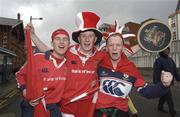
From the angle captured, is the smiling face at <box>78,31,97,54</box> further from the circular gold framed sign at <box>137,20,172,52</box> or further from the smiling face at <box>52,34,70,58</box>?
the circular gold framed sign at <box>137,20,172,52</box>

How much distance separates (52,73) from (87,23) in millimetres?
747

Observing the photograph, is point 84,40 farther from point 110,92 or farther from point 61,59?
point 110,92

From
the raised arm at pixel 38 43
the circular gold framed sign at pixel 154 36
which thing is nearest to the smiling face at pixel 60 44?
the raised arm at pixel 38 43

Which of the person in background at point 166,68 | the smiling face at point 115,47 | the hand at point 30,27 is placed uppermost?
the hand at point 30,27

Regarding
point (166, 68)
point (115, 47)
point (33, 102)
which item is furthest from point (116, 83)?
point (166, 68)

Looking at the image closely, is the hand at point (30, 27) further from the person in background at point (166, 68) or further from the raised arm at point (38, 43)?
the person in background at point (166, 68)

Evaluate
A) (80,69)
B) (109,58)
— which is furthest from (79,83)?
(109,58)

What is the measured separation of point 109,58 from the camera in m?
5.07

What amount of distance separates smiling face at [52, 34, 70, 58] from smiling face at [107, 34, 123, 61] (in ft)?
1.71

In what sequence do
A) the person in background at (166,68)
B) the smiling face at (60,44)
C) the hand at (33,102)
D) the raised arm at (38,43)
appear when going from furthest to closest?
the person in background at (166,68) < the raised arm at (38,43) < the smiling face at (60,44) < the hand at (33,102)

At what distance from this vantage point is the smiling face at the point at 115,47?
4.95 meters

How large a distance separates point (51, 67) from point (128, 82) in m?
0.94

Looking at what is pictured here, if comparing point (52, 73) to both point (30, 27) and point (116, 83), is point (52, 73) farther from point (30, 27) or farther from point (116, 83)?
point (116, 83)

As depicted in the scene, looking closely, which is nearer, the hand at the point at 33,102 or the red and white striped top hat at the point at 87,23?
the hand at the point at 33,102
